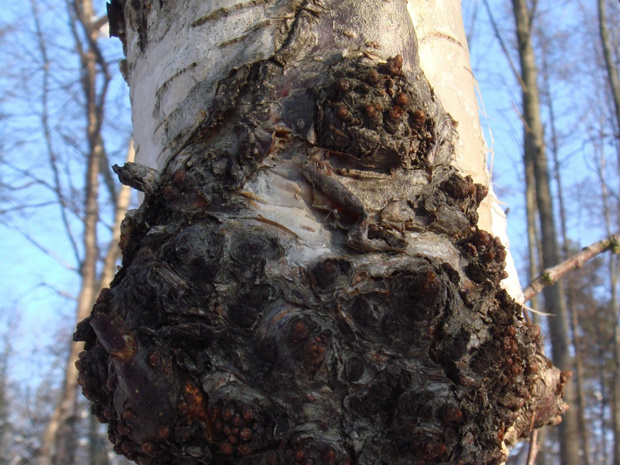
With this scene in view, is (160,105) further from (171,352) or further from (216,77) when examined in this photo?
(171,352)

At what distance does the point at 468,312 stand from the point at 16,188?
7878 mm

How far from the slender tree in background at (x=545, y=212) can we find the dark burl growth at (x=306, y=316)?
5010 mm

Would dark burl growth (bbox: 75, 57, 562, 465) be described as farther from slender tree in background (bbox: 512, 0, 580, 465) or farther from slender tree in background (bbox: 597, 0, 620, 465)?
slender tree in background (bbox: 597, 0, 620, 465)

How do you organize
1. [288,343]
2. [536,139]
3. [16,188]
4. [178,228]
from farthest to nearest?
1. [16,188]
2. [536,139]
3. [178,228]
4. [288,343]

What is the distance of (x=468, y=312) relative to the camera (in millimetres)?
914

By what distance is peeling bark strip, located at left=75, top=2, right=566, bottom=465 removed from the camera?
817mm

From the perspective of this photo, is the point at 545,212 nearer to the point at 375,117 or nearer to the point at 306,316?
the point at 375,117

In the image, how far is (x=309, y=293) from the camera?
Result: 2.80ft

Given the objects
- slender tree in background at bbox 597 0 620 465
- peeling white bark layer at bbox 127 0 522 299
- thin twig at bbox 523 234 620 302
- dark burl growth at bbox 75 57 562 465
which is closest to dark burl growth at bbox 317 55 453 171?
dark burl growth at bbox 75 57 562 465

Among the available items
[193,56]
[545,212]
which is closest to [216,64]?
[193,56]

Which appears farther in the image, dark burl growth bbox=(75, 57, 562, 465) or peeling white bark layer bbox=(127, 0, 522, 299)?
peeling white bark layer bbox=(127, 0, 522, 299)

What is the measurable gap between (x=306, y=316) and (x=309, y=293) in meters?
0.04

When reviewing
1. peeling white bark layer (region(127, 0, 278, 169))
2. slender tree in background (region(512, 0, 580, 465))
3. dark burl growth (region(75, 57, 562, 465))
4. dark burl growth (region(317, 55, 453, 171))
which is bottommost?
dark burl growth (region(75, 57, 562, 465))

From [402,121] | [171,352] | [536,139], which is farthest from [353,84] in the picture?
[536,139]
